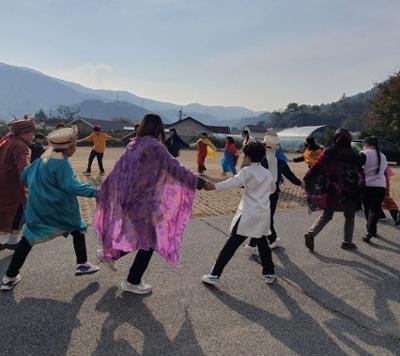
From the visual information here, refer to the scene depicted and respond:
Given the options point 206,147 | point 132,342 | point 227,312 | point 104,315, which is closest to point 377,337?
point 227,312

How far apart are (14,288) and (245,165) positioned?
2672 mm

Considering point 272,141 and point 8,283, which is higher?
point 272,141

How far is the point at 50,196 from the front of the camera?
392 centimetres

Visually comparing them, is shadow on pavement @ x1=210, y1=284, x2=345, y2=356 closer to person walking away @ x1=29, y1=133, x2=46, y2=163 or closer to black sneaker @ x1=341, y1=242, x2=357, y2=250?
black sneaker @ x1=341, y1=242, x2=357, y2=250

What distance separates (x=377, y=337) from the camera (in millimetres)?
3316

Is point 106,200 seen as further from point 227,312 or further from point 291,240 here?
point 291,240

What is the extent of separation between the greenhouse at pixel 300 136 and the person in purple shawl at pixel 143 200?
4357 centimetres

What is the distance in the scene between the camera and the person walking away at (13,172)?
16.0ft

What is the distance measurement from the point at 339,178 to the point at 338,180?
3 cm

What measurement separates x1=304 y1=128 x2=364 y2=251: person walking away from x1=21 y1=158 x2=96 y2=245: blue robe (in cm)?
332

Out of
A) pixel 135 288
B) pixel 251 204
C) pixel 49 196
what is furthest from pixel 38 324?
pixel 251 204

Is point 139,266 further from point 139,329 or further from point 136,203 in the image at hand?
point 139,329

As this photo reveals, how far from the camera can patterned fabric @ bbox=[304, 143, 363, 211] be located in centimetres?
561

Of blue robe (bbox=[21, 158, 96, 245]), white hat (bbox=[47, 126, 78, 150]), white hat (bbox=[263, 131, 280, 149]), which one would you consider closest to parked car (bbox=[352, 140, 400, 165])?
white hat (bbox=[263, 131, 280, 149])
